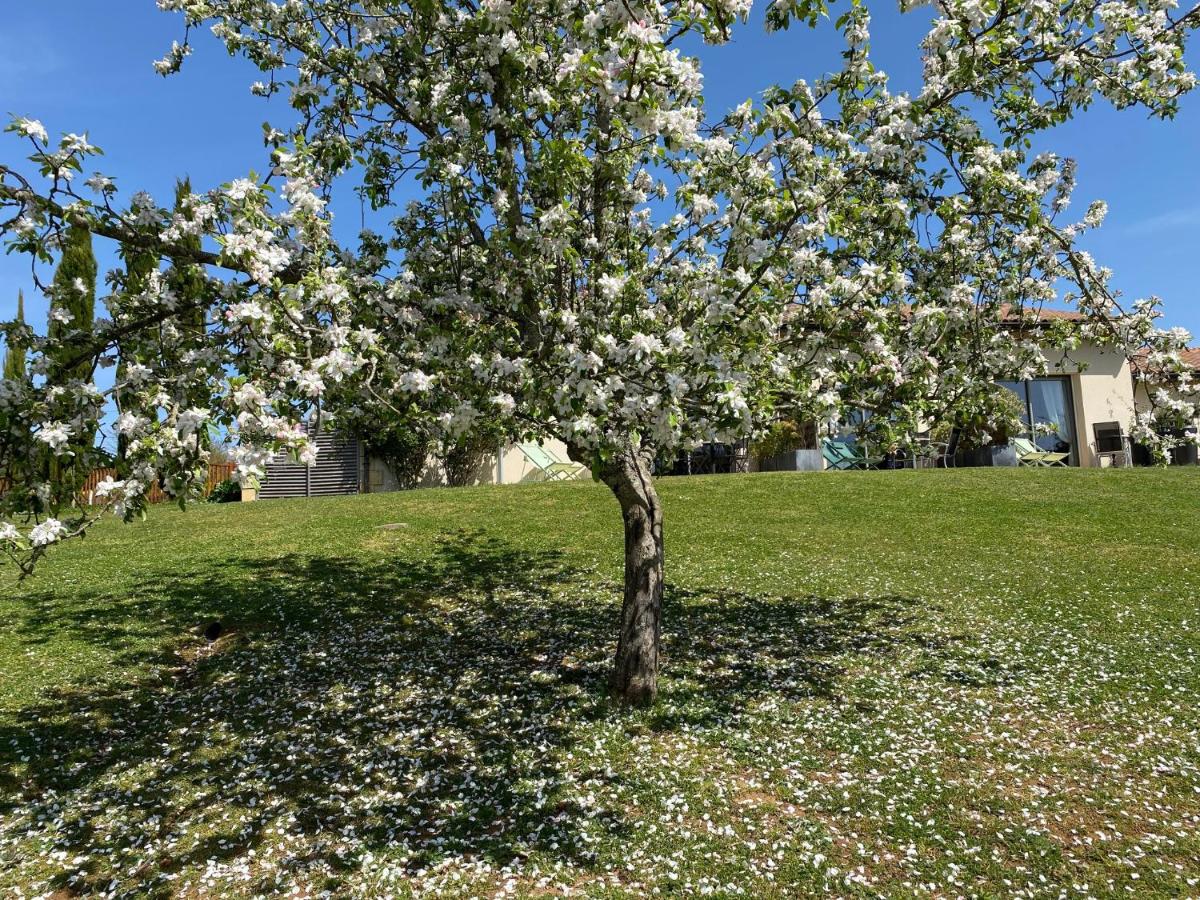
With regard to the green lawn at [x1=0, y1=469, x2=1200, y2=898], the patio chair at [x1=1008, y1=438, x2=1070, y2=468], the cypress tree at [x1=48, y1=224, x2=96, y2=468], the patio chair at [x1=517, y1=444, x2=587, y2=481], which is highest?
the cypress tree at [x1=48, y1=224, x2=96, y2=468]

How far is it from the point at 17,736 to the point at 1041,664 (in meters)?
10.5

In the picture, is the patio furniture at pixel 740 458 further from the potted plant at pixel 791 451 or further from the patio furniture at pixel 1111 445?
the patio furniture at pixel 1111 445

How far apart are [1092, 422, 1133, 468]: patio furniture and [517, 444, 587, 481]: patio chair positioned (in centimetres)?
1789

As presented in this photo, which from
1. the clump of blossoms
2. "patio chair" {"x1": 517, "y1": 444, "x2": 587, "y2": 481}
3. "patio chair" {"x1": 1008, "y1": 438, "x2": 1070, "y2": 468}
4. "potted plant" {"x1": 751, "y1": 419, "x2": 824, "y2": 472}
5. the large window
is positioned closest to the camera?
the clump of blossoms

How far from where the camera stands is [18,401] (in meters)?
5.29

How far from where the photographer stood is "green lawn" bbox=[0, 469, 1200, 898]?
17.2ft

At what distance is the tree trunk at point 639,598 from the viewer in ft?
25.1

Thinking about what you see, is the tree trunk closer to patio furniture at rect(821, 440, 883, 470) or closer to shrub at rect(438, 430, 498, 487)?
shrub at rect(438, 430, 498, 487)

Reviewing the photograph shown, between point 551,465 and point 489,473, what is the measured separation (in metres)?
2.61

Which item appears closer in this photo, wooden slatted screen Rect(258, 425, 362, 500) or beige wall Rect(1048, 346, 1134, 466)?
wooden slatted screen Rect(258, 425, 362, 500)

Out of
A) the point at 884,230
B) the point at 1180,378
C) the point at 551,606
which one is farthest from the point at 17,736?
the point at 1180,378

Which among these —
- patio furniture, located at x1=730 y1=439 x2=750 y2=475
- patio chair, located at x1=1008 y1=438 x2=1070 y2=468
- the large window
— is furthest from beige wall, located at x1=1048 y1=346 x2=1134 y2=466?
patio furniture, located at x1=730 y1=439 x2=750 y2=475

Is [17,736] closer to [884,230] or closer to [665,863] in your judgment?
[665,863]

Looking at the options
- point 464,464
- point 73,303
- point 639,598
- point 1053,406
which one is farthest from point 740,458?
point 73,303
